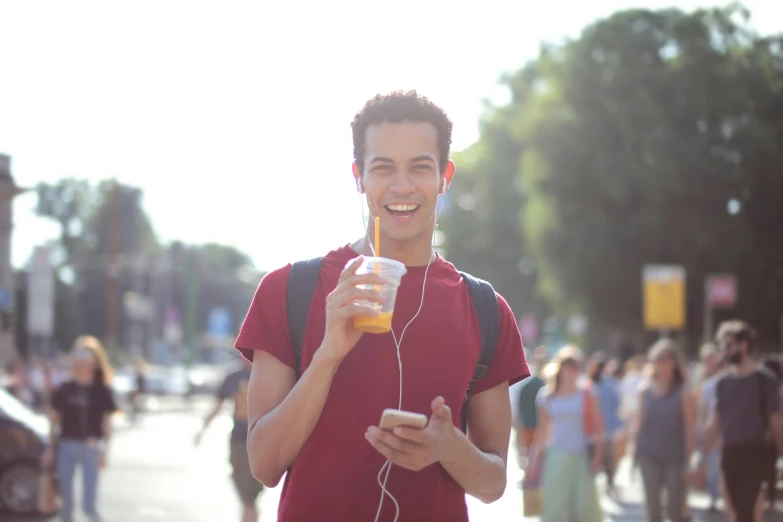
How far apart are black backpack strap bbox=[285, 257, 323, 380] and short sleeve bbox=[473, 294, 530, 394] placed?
477 mm

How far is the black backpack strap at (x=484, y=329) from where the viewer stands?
10.5ft

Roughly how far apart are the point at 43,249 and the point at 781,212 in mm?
23662

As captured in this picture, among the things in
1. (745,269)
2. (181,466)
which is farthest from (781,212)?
(181,466)

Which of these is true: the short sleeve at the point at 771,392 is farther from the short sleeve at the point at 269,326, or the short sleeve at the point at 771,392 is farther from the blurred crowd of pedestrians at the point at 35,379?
the blurred crowd of pedestrians at the point at 35,379

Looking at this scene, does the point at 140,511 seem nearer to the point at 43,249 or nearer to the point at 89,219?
the point at 43,249

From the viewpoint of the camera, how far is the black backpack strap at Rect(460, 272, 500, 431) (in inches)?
126

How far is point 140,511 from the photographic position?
15188 millimetres

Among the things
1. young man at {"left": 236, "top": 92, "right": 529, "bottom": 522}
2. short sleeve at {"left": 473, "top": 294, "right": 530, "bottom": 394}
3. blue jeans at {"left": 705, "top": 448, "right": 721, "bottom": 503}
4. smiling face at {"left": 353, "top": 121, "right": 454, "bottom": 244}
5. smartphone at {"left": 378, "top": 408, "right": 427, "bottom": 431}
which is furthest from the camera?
blue jeans at {"left": 705, "top": 448, "right": 721, "bottom": 503}

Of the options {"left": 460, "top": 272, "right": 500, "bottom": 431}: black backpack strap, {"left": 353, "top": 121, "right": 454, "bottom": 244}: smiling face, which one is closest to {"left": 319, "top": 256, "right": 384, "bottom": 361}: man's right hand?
{"left": 353, "top": 121, "right": 454, "bottom": 244}: smiling face

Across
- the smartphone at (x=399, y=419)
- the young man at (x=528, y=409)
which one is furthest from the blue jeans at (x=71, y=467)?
the smartphone at (x=399, y=419)

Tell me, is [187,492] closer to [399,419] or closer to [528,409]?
[528,409]

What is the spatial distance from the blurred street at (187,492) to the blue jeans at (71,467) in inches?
96.2

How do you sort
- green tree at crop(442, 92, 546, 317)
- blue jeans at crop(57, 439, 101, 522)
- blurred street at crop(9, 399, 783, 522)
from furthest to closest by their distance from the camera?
green tree at crop(442, 92, 546, 317) < blurred street at crop(9, 399, 783, 522) < blue jeans at crop(57, 439, 101, 522)

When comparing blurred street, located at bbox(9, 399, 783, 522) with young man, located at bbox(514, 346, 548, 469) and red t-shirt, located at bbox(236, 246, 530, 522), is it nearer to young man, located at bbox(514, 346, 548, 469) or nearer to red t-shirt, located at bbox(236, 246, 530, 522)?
young man, located at bbox(514, 346, 548, 469)
